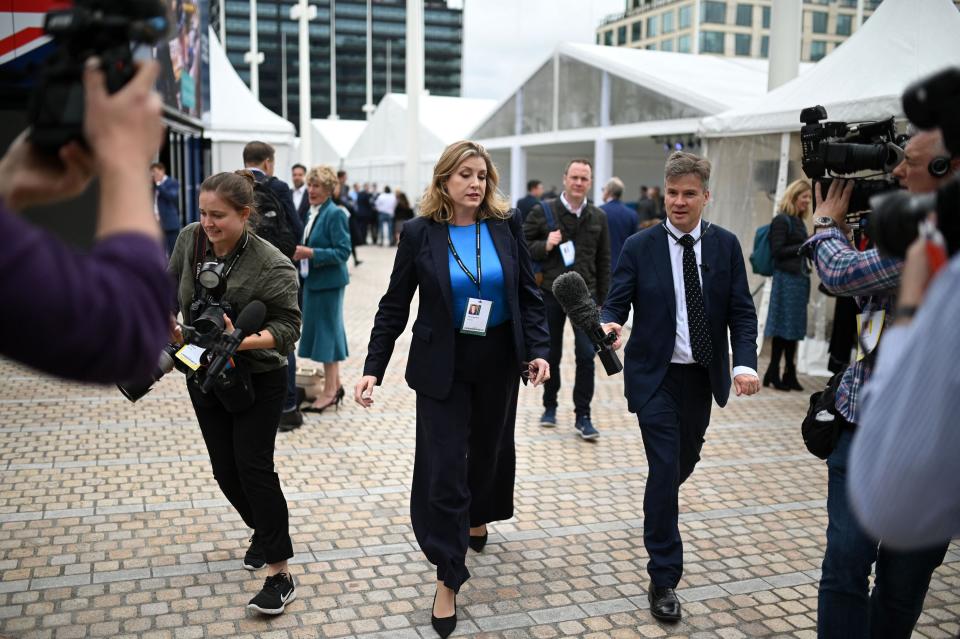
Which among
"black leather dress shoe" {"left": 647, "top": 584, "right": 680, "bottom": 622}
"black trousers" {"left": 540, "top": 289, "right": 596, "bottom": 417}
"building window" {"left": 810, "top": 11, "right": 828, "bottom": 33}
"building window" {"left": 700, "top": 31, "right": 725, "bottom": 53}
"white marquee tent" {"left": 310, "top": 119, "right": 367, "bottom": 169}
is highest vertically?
"building window" {"left": 810, "top": 11, "right": 828, "bottom": 33}

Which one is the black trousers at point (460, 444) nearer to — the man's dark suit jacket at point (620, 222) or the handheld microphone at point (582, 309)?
the handheld microphone at point (582, 309)

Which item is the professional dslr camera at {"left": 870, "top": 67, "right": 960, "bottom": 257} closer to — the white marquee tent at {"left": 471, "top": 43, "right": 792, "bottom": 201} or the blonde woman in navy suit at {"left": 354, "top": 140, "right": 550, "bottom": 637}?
the blonde woman in navy suit at {"left": 354, "top": 140, "right": 550, "bottom": 637}

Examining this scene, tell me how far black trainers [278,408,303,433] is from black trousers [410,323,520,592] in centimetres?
313

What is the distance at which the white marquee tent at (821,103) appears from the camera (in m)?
9.05

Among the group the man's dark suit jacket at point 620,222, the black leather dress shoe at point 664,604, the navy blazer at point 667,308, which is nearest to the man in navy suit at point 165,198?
the man's dark suit jacket at point 620,222

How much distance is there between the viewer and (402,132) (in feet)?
114

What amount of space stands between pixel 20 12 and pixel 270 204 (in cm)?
390

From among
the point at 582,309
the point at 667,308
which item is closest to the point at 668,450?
the point at 667,308

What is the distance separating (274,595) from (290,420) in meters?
3.39

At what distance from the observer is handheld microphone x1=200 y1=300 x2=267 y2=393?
140 inches

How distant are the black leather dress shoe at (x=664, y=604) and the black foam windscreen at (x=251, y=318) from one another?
2.20 m

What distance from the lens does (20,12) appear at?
336 inches

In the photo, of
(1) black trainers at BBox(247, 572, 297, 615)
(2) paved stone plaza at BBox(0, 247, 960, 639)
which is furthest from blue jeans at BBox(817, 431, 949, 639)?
(1) black trainers at BBox(247, 572, 297, 615)

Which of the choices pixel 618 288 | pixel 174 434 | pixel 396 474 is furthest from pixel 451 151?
pixel 174 434
